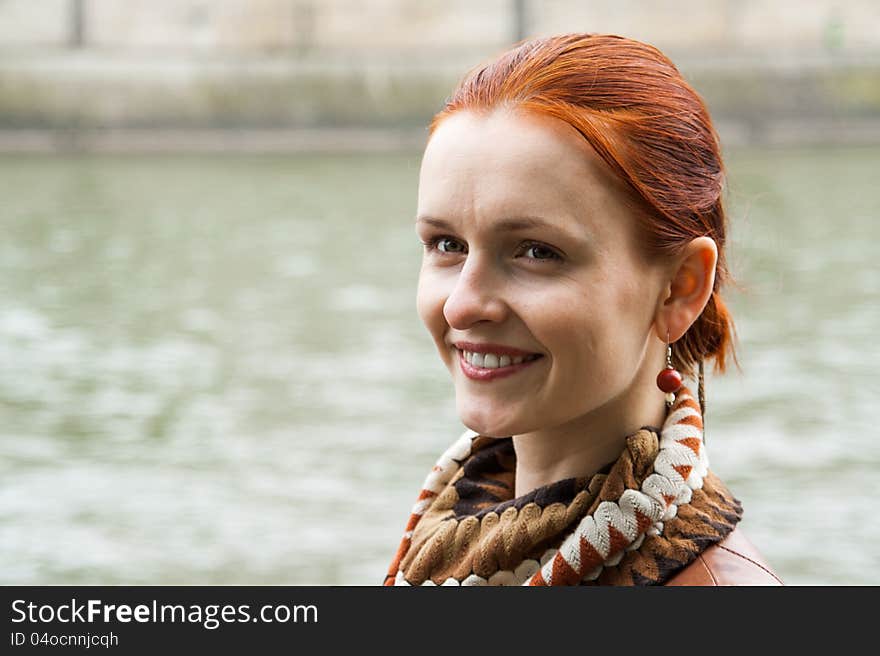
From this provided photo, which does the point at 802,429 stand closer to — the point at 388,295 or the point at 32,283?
the point at 388,295

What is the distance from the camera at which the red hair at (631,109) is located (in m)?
1.17

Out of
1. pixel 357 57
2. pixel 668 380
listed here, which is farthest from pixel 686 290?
pixel 357 57

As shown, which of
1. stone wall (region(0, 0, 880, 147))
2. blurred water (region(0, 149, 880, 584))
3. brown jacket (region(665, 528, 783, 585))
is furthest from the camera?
stone wall (region(0, 0, 880, 147))

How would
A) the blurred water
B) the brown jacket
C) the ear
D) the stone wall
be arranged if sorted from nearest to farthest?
the brown jacket → the ear → the blurred water → the stone wall

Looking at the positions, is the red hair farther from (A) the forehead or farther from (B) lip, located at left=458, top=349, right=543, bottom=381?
(B) lip, located at left=458, top=349, right=543, bottom=381

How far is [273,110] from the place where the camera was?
1551 cm

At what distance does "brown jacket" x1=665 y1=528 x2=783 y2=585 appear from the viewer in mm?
1142

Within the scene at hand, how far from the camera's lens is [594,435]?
1.26 m

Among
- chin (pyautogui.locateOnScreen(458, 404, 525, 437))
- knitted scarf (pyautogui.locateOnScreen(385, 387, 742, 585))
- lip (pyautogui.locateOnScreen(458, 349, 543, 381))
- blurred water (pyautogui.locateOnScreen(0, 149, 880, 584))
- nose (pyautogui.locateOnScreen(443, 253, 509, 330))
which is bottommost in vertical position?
knitted scarf (pyautogui.locateOnScreen(385, 387, 742, 585))

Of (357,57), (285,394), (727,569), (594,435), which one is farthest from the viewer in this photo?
(357,57)

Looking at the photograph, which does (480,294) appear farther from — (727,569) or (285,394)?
(285,394)

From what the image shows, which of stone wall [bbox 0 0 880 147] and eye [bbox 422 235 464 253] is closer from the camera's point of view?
eye [bbox 422 235 464 253]

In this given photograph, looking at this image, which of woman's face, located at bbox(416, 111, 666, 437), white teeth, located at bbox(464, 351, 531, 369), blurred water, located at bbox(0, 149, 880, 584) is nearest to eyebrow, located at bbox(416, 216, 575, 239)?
woman's face, located at bbox(416, 111, 666, 437)

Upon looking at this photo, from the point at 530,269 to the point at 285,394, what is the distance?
175 inches
